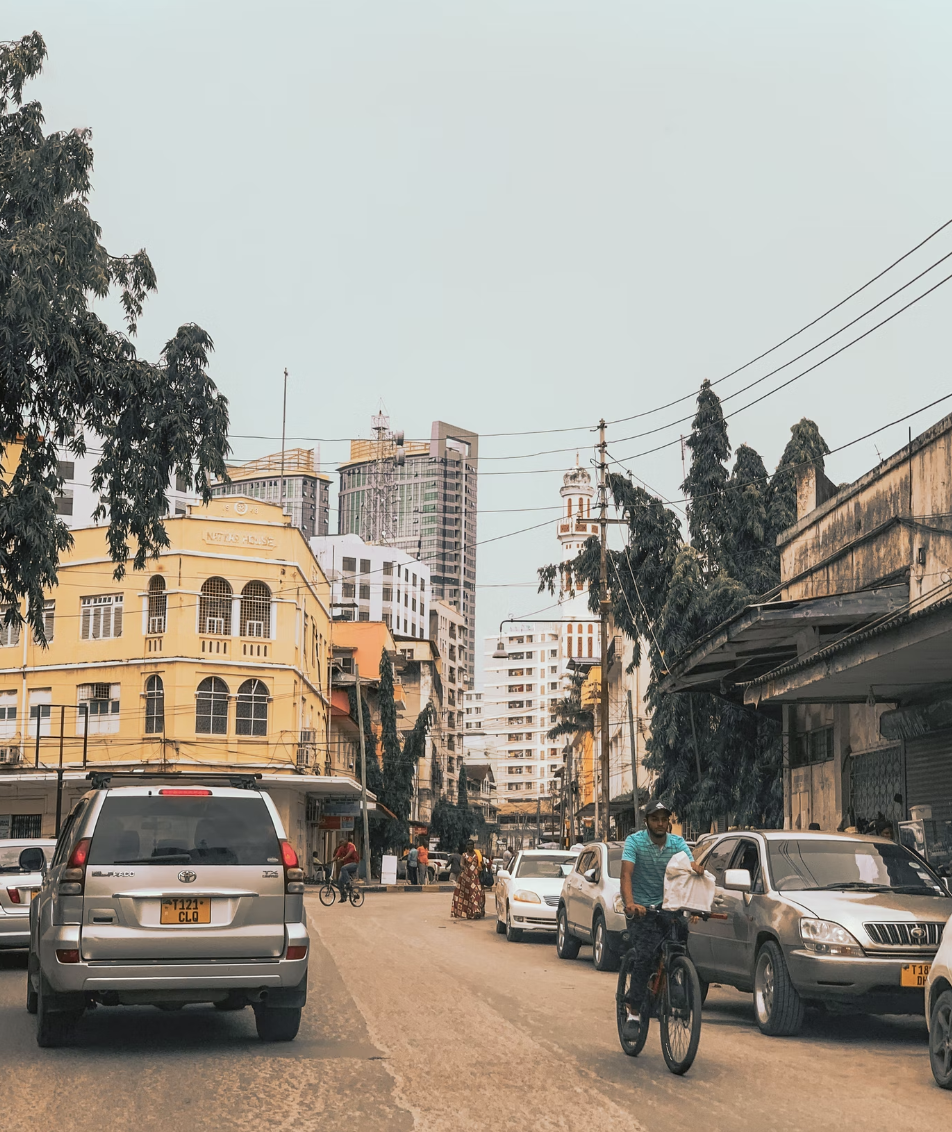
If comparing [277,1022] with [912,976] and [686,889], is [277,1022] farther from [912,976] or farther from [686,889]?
[912,976]

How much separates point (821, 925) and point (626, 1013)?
2432 millimetres

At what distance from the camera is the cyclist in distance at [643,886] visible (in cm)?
957

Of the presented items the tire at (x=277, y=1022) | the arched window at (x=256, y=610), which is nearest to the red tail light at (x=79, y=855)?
the tire at (x=277, y=1022)

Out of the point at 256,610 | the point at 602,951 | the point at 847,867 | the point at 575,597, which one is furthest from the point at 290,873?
the point at 575,597

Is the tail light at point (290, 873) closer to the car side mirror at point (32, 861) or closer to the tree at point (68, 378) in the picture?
the car side mirror at point (32, 861)

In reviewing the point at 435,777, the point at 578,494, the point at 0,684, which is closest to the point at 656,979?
the point at 0,684

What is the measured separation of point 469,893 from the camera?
1271 inches

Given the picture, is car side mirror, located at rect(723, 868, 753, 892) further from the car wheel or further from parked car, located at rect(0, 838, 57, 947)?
the car wheel

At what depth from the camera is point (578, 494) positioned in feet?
639

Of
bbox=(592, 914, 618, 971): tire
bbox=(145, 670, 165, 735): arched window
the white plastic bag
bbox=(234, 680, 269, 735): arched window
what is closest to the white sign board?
bbox=(234, 680, 269, 735): arched window

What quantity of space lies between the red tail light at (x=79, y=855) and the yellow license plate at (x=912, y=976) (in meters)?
6.16

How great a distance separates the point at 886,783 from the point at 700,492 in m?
11.3

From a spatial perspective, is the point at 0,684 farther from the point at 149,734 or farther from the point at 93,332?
the point at 93,332

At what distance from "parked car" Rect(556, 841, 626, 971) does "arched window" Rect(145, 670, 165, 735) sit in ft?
115
